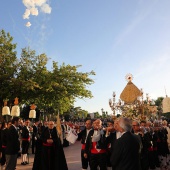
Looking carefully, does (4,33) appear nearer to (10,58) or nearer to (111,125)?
(10,58)

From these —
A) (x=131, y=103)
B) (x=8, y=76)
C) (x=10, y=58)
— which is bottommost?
(x=131, y=103)

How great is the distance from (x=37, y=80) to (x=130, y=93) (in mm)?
14955

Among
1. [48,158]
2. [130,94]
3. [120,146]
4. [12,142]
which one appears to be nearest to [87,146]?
[48,158]

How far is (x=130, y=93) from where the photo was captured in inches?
567

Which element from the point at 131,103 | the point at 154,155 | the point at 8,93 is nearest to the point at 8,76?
the point at 8,93

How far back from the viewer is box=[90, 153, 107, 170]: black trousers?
776 centimetres

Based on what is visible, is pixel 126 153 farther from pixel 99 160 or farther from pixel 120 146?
pixel 99 160

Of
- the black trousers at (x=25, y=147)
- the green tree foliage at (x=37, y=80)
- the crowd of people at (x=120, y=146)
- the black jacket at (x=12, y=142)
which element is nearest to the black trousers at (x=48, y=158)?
the black jacket at (x=12, y=142)

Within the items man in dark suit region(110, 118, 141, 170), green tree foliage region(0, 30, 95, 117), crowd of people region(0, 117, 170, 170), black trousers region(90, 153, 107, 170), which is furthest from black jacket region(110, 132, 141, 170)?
green tree foliage region(0, 30, 95, 117)

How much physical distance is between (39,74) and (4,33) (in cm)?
730

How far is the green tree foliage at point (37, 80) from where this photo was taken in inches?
1031

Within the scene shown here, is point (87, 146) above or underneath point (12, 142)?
underneath

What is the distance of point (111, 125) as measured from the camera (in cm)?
851

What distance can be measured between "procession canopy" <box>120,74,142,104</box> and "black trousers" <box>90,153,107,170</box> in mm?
6813
